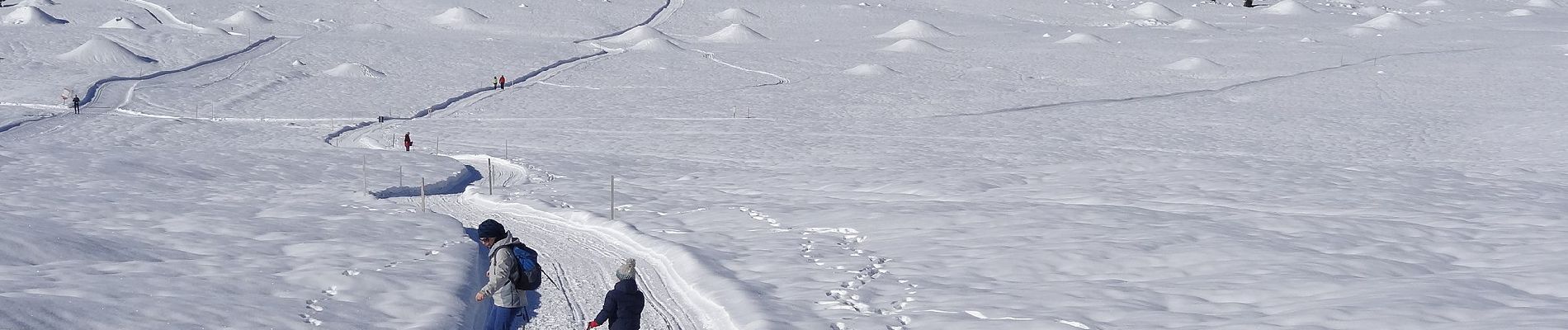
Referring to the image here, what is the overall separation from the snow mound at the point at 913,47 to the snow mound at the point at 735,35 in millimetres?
11537

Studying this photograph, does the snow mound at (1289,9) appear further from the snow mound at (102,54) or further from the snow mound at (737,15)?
the snow mound at (102,54)

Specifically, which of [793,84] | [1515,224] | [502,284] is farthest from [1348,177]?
[793,84]

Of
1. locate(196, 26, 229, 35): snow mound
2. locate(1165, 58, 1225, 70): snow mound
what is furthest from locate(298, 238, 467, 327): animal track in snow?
locate(196, 26, 229, 35): snow mound

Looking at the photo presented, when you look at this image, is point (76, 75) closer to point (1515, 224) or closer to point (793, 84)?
point (793, 84)

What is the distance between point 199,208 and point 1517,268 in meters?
17.6

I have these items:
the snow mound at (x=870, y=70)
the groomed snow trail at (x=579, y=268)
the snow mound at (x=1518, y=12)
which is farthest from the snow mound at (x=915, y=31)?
the groomed snow trail at (x=579, y=268)

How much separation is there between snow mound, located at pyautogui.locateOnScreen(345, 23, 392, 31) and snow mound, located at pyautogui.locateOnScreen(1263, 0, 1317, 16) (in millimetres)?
62710

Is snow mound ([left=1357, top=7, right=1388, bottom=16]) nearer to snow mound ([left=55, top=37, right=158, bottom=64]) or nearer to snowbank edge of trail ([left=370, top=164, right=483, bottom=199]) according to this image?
snowbank edge of trail ([left=370, top=164, right=483, bottom=199])

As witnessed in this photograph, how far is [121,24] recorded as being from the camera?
227 ft

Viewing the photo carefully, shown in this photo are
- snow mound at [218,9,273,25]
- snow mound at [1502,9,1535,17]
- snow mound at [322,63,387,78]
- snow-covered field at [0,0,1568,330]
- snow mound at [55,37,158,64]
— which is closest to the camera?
snow-covered field at [0,0,1568,330]

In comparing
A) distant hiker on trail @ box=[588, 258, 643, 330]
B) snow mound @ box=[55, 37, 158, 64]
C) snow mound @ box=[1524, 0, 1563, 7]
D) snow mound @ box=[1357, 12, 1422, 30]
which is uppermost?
snow mound @ box=[1524, 0, 1563, 7]

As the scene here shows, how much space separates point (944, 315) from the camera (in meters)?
11.3

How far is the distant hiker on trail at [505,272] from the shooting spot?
9.50 metres

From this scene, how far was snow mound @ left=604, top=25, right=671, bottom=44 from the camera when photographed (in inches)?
2904
